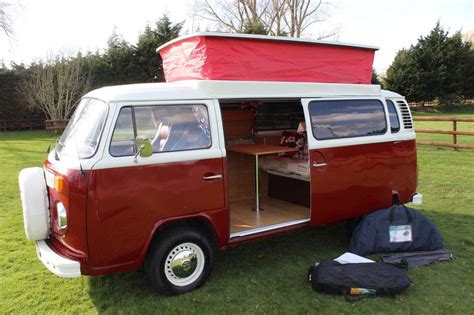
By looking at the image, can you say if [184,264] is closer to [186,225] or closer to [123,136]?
[186,225]

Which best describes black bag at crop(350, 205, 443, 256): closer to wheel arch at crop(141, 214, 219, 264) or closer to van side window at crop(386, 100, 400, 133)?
van side window at crop(386, 100, 400, 133)

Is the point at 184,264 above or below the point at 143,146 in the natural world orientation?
below

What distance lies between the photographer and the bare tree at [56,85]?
2592 centimetres

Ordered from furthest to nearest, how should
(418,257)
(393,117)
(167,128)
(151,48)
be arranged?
1. (151,48)
2. (393,117)
3. (418,257)
4. (167,128)

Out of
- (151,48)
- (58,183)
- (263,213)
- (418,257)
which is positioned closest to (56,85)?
(151,48)

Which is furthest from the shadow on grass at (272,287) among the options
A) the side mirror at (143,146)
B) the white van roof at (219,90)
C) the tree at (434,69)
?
the tree at (434,69)

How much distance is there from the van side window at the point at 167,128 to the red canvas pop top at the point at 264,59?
59 centimetres

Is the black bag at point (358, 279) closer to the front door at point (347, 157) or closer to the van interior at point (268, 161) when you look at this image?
the front door at point (347, 157)

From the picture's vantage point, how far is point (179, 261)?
443 centimetres

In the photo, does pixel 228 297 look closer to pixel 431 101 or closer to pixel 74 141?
pixel 74 141

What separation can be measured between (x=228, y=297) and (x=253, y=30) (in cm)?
2396

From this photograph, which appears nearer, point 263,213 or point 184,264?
point 184,264

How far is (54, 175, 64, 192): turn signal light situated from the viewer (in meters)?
3.93

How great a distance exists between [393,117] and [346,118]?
1057 mm
